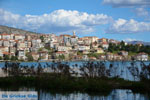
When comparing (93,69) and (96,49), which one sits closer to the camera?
(93,69)

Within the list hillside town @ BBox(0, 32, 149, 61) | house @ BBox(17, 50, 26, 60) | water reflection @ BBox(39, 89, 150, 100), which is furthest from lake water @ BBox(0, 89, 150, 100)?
house @ BBox(17, 50, 26, 60)

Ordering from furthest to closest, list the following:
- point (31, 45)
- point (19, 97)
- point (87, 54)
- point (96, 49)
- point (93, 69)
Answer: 1. point (31, 45)
2. point (96, 49)
3. point (87, 54)
4. point (93, 69)
5. point (19, 97)

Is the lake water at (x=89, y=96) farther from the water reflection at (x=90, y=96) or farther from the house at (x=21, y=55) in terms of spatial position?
the house at (x=21, y=55)

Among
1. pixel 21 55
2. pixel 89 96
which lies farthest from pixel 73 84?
pixel 21 55

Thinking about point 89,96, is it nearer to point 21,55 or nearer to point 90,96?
point 90,96

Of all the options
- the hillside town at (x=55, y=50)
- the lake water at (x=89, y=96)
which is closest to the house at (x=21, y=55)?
the hillside town at (x=55, y=50)

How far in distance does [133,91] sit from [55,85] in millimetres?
5391

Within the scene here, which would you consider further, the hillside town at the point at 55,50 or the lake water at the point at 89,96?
the hillside town at the point at 55,50

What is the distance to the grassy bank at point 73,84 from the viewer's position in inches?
→ 814

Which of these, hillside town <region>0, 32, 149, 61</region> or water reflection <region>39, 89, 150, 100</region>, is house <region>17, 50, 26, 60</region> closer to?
hillside town <region>0, 32, 149, 61</region>

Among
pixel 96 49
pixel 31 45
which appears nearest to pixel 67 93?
pixel 96 49

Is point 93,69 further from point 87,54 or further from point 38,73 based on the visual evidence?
point 87,54

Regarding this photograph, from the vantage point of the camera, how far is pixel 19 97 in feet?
55.8

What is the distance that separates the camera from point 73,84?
21.5 meters
